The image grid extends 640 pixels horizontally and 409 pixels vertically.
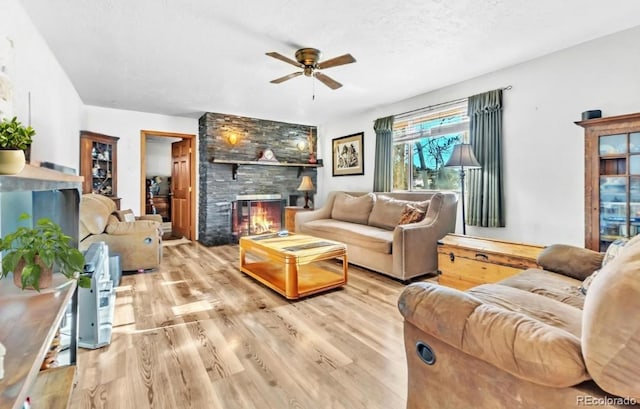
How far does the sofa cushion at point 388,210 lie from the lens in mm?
3810

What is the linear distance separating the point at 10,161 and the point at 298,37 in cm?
228

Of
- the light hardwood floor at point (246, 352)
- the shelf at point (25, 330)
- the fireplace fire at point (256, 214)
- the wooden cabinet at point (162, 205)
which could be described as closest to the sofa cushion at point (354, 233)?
the light hardwood floor at point (246, 352)

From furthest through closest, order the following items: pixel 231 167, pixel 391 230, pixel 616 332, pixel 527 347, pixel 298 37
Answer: pixel 231 167 < pixel 391 230 < pixel 298 37 < pixel 527 347 < pixel 616 332

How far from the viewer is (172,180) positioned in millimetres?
6250

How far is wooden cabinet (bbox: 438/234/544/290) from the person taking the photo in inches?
93.6

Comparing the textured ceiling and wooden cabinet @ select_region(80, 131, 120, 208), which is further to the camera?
wooden cabinet @ select_region(80, 131, 120, 208)

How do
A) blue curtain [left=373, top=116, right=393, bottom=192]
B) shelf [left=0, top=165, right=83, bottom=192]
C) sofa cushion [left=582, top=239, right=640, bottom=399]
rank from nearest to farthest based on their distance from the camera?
sofa cushion [left=582, top=239, right=640, bottom=399], shelf [left=0, top=165, right=83, bottom=192], blue curtain [left=373, top=116, right=393, bottom=192]

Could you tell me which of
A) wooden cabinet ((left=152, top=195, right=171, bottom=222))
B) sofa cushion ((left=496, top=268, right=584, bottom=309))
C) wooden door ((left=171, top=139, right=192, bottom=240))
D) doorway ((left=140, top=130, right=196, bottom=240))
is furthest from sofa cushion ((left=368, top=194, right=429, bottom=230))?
wooden cabinet ((left=152, top=195, right=171, bottom=222))

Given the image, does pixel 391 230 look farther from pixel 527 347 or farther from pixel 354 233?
pixel 527 347

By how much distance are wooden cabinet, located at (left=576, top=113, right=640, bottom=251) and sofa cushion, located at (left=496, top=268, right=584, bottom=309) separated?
0.86 meters

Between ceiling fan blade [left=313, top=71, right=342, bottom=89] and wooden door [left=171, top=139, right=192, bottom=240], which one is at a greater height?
ceiling fan blade [left=313, top=71, right=342, bottom=89]

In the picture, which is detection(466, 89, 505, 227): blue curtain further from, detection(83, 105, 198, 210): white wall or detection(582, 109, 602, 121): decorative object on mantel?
detection(83, 105, 198, 210): white wall

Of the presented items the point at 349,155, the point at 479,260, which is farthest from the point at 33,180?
the point at 349,155

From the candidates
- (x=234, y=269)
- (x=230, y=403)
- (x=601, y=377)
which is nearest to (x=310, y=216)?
(x=234, y=269)
